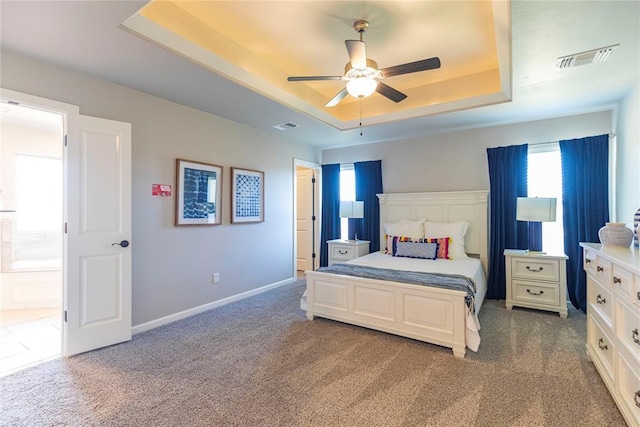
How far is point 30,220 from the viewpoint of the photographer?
423 centimetres

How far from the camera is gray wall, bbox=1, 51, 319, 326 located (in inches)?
104

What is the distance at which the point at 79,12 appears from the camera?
188 cm

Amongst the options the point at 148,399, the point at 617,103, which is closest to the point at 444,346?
the point at 148,399

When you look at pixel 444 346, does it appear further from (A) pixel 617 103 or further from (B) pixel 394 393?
(A) pixel 617 103

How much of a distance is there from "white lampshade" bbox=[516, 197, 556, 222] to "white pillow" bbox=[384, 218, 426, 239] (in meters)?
1.22

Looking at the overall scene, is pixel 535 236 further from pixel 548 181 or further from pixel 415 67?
pixel 415 67

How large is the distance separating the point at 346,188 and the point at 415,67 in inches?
134

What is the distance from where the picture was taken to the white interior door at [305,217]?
596cm

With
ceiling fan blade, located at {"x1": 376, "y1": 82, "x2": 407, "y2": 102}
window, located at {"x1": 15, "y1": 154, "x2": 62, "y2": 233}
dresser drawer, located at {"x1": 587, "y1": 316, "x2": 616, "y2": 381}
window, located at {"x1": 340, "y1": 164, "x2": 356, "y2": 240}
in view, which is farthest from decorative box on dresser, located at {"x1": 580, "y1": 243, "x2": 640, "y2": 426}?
window, located at {"x1": 15, "y1": 154, "x2": 62, "y2": 233}

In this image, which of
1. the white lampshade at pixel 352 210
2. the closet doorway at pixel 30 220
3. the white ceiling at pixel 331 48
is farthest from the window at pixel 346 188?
the closet doorway at pixel 30 220

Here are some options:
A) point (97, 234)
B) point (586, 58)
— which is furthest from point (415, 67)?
point (97, 234)

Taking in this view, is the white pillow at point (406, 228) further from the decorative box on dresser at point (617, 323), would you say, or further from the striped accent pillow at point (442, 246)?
the decorative box on dresser at point (617, 323)

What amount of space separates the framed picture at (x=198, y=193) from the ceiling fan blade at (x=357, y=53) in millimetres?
2225

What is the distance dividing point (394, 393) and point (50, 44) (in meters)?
3.51
